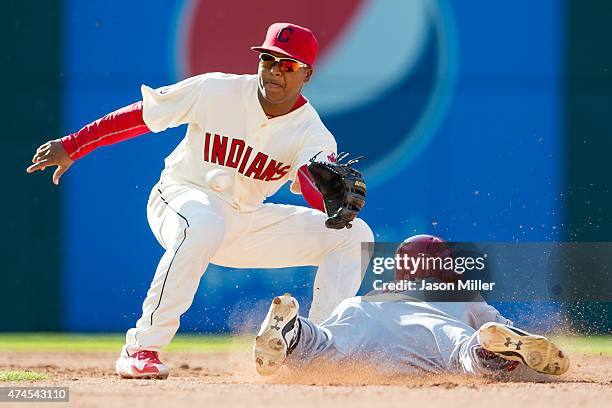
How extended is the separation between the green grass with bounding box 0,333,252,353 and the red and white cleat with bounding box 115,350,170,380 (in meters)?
2.09

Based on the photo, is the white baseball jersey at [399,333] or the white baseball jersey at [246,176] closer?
the white baseball jersey at [399,333]

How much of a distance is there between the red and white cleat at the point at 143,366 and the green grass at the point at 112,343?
79.3 inches

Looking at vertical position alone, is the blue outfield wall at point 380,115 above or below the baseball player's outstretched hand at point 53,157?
above

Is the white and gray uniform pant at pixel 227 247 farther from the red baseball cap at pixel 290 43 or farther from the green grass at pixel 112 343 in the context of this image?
the green grass at pixel 112 343

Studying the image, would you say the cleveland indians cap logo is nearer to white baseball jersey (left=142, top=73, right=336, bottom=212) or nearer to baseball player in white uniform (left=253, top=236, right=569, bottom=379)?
white baseball jersey (left=142, top=73, right=336, bottom=212)

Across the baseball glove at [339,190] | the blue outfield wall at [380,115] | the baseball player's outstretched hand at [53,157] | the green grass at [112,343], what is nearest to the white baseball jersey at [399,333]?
the baseball glove at [339,190]

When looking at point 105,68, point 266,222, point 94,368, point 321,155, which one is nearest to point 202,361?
point 94,368

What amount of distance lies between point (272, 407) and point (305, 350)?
74 centimetres

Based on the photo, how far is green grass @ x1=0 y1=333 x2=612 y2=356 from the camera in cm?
659

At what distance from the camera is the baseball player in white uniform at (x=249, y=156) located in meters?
4.59

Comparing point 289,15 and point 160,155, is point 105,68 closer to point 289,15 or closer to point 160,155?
point 160,155

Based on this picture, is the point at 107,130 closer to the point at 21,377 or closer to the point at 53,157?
the point at 53,157

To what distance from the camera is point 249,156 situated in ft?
15.4

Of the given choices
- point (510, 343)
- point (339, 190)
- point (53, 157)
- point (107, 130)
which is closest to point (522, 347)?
point (510, 343)
